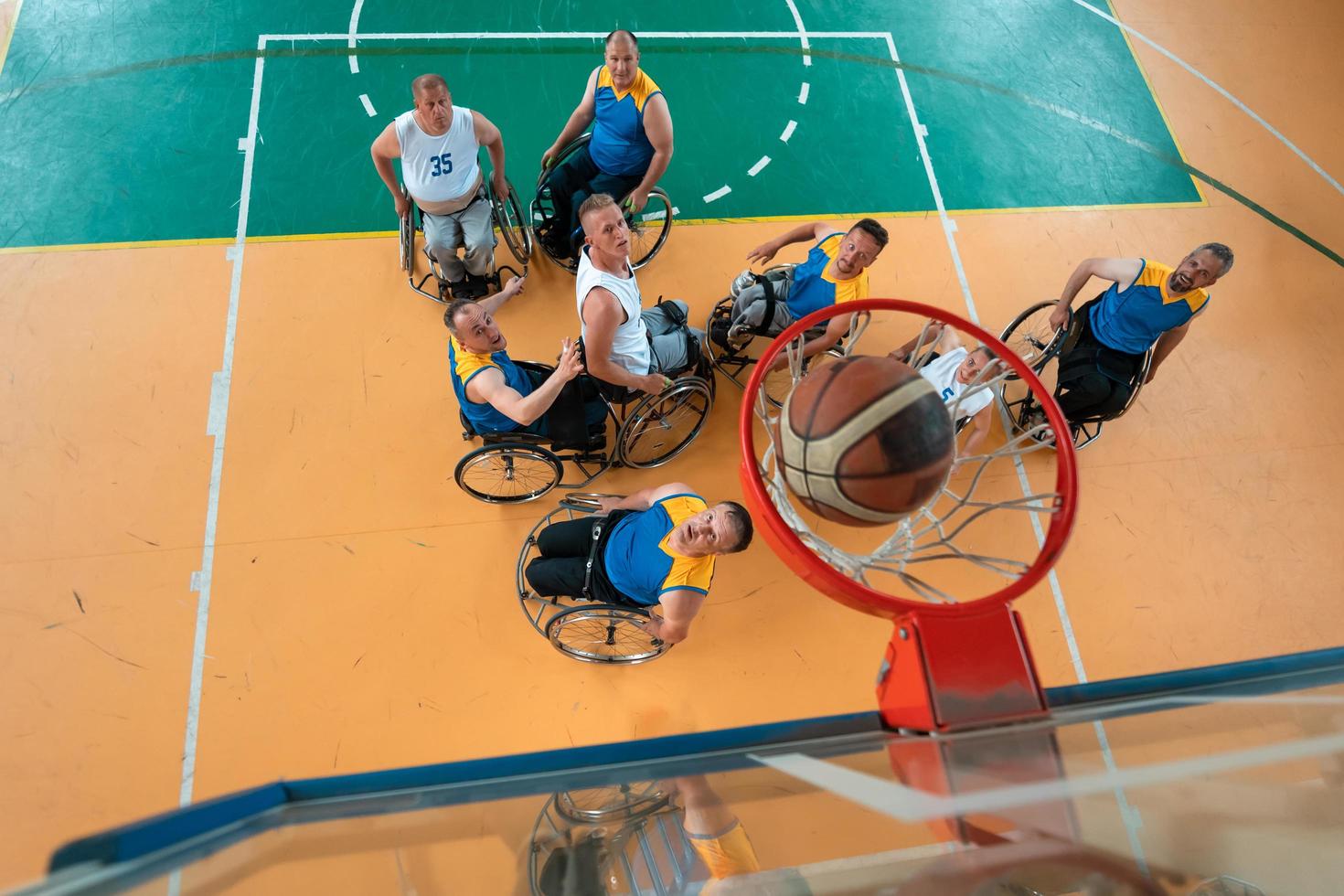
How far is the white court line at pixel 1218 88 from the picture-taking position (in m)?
6.86

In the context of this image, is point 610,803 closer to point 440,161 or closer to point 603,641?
point 603,641

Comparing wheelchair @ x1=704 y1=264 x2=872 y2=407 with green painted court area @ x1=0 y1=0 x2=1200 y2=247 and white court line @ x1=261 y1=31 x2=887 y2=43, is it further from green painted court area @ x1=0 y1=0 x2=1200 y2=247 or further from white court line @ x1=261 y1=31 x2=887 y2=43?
white court line @ x1=261 y1=31 x2=887 y2=43

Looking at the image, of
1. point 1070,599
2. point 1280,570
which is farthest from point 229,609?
point 1280,570

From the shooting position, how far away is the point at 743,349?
523 centimetres

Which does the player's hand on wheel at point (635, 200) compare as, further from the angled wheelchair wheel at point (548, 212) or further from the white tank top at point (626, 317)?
the white tank top at point (626, 317)

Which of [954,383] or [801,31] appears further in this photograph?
[801,31]

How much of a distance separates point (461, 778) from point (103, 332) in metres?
4.24

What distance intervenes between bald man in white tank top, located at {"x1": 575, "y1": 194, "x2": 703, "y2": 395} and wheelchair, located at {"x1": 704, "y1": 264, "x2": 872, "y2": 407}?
499mm

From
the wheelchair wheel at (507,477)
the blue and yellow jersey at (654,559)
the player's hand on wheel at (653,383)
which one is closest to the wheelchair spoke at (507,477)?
the wheelchair wheel at (507,477)

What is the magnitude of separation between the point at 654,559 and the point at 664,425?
1.31 metres

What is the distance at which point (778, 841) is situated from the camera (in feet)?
7.57

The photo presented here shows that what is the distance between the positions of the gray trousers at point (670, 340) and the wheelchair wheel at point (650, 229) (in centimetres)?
102

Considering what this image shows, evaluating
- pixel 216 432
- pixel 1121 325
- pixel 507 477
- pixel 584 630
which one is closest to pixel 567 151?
pixel 507 477

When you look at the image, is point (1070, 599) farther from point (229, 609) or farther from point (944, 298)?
point (229, 609)
